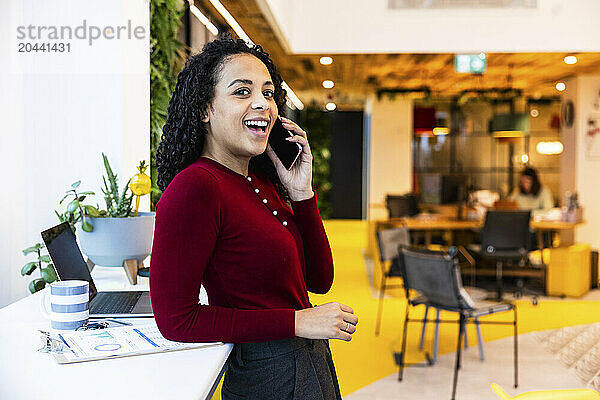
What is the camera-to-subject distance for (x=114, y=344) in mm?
1639

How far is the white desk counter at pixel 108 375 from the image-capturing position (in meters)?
1.32

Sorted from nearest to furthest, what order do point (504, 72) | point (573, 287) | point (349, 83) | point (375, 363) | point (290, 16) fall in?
1. point (375, 363)
2. point (290, 16)
3. point (573, 287)
4. point (504, 72)
5. point (349, 83)

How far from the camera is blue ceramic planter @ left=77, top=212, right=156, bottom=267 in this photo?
2.46m

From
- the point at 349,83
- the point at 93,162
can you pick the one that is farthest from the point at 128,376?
the point at 349,83

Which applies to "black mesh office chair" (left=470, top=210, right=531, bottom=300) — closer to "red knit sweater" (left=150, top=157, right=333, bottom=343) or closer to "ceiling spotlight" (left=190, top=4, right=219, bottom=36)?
"ceiling spotlight" (left=190, top=4, right=219, bottom=36)

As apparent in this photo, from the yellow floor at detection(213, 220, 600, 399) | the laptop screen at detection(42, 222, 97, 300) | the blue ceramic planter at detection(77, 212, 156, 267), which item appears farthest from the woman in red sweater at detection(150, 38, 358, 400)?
the yellow floor at detection(213, 220, 600, 399)

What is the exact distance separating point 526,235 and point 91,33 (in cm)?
554

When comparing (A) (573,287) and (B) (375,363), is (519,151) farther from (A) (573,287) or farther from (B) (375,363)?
(B) (375,363)

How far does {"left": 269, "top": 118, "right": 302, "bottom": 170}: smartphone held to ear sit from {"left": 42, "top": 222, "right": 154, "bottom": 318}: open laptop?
23.2 inches

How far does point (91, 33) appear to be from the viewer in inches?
116

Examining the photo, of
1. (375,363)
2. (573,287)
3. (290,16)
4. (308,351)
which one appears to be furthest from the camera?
(573,287)

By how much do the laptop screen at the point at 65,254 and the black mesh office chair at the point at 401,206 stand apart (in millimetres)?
7678

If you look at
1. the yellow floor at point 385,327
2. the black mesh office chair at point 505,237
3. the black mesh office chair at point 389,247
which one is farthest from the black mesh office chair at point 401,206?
the black mesh office chair at point 389,247

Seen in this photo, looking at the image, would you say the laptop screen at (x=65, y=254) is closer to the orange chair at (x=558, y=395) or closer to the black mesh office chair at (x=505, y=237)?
the orange chair at (x=558, y=395)
